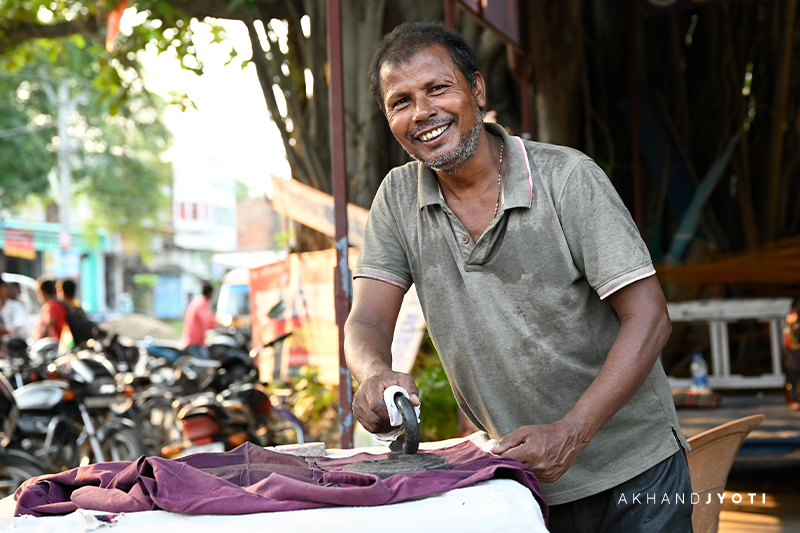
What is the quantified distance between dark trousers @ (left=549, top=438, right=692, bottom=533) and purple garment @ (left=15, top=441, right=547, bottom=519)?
41 centimetres

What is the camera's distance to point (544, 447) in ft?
4.87

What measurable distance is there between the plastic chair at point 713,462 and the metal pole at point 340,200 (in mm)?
1311

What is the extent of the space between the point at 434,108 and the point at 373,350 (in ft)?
1.76

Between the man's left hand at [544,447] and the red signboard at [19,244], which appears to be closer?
the man's left hand at [544,447]

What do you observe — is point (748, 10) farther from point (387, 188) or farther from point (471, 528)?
point (471, 528)

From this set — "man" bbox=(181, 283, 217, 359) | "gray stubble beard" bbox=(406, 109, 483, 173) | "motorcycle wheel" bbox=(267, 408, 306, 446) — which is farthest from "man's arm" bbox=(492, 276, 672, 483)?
"man" bbox=(181, 283, 217, 359)

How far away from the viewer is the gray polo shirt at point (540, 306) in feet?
5.59

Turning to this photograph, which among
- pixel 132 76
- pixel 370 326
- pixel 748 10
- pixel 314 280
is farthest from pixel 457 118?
pixel 132 76

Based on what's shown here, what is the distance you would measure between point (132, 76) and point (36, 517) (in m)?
7.52

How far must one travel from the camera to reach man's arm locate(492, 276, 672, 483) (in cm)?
148

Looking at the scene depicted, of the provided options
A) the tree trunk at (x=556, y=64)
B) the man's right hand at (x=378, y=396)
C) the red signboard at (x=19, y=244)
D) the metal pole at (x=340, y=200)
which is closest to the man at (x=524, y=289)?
the man's right hand at (x=378, y=396)

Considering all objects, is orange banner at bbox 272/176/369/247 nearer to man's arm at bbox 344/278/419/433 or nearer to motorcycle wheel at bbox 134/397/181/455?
motorcycle wheel at bbox 134/397/181/455

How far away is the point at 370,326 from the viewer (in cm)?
187

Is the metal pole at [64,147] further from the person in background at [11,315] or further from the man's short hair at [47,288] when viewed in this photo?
the man's short hair at [47,288]
